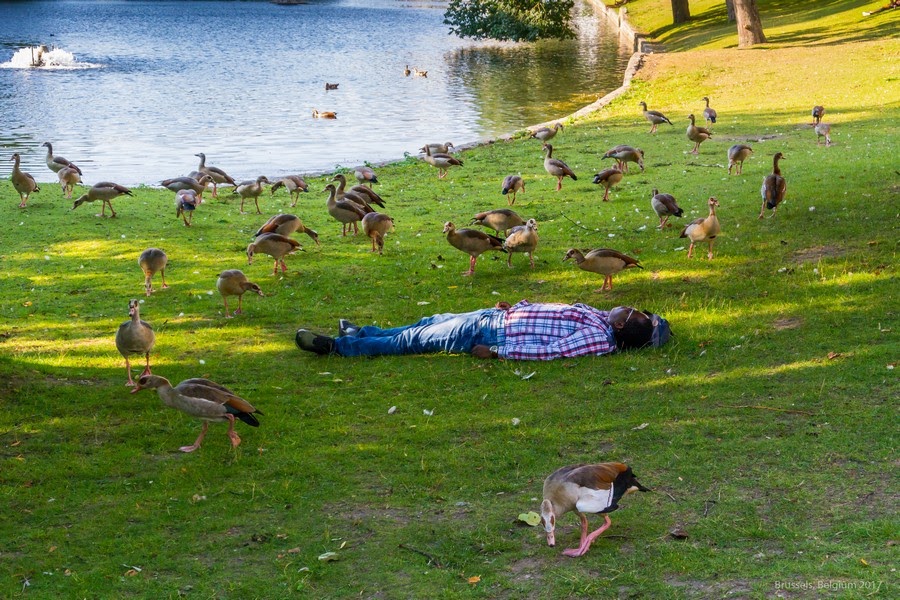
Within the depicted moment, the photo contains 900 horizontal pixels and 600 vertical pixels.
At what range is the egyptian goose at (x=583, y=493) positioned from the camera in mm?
7125

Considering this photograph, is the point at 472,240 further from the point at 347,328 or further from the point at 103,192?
the point at 103,192

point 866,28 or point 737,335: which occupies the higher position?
point 866,28

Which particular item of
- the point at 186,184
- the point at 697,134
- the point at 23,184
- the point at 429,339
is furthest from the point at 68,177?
the point at 697,134

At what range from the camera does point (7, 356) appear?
12.0 m

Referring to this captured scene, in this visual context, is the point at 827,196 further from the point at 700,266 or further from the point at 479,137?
the point at 479,137

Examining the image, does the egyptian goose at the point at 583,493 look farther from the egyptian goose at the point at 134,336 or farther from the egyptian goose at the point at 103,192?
the egyptian goose at the point at 103,192

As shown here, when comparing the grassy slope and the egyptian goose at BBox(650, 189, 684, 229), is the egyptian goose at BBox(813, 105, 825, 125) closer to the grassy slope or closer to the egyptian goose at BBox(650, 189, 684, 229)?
the grassy slope

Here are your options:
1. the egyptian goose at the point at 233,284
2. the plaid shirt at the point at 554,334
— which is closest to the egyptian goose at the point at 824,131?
the plaid shirt at the point at 554,334

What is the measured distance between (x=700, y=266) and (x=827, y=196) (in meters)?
4.35

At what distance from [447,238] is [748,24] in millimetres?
31811

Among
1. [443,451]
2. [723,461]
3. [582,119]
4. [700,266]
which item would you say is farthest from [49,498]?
[582,119]

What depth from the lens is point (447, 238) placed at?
1592cm

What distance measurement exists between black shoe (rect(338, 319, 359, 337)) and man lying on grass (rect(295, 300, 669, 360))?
16 centimetres

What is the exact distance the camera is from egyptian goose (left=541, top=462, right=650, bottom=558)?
712cm
